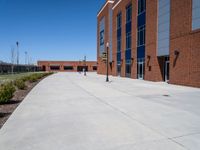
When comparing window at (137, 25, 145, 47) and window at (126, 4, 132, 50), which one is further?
window at (126, 4, 132, 50)

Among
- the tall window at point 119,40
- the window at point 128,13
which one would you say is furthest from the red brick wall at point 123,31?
the tall window at point 119,40

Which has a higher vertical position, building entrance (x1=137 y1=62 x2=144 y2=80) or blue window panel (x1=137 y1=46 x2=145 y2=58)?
blue window panel (x1=137 y1=46 x2=145 y2=58)

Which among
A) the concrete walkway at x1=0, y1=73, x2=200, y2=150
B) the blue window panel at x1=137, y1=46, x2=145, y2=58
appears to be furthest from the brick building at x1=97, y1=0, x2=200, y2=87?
the concrete walkway at x1=0, y1=73, x2=200, y2=150

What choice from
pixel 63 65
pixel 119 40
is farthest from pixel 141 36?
pixel 63 65

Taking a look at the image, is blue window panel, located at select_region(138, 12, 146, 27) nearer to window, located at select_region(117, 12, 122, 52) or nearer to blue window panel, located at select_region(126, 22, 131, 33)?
blue window panel, located at select_region(126, 22, 131, 33)

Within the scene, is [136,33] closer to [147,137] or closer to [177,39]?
[177,39]

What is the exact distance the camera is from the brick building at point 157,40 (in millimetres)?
18453

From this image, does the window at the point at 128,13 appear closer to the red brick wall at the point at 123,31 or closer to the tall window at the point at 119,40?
the red brick wall at the point at 123,31

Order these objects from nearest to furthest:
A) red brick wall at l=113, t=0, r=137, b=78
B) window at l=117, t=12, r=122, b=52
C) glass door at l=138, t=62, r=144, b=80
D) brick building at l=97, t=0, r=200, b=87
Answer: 1. brick building at l=97, t=0, r=200, b=87
2. glass door at l=138, t=62, r=144, b=80
3. red brick wall at l=113, t=0, r=137, b=78
4. window at l=117, t=12, r=122, b=52

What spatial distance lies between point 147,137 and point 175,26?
709 inches

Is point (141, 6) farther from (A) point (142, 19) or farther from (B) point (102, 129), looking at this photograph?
(B) point (102, 129)

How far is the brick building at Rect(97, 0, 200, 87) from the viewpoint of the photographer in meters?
18.5

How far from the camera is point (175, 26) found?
2072 cm

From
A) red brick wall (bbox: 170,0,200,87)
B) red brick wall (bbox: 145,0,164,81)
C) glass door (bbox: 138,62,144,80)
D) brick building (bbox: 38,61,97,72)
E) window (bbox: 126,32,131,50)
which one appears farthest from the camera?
brick building (bbox: 38,61,97,72)
